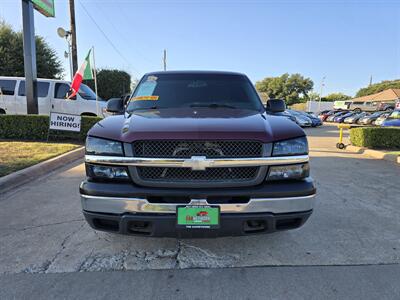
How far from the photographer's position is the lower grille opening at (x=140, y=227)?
2.54m

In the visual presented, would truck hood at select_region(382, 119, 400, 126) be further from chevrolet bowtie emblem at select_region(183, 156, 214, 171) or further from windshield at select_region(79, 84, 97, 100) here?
chevrolet bowtie emblem at select_region(183, 156, 214, 171)

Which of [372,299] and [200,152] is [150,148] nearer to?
[200,152]

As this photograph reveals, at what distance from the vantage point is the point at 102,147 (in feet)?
8.77

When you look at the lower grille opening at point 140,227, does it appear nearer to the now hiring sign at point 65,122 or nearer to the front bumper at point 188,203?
the front bumper at point 188,203

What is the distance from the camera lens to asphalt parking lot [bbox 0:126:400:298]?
289cm

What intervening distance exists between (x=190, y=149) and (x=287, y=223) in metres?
1.02

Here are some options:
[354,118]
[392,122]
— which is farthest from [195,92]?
[354,118]

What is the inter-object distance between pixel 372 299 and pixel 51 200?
4201mm

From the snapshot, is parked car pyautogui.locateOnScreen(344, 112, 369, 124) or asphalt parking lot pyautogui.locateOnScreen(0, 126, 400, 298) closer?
asphalt parking lot pyautogui.locateOnScreen(0, 126, 400, 298)

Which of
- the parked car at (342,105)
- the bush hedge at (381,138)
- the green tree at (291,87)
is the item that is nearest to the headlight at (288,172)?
the bush hedge at (381,138)

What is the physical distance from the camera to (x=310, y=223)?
153 inches

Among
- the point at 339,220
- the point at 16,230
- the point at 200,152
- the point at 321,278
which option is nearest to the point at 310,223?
the point at 339,220

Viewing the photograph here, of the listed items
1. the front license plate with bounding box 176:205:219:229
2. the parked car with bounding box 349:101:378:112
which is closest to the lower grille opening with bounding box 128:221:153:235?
the front license plate with bounding box 176:205:219:229

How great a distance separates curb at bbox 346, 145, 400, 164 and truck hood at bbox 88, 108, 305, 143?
7.18 metres
